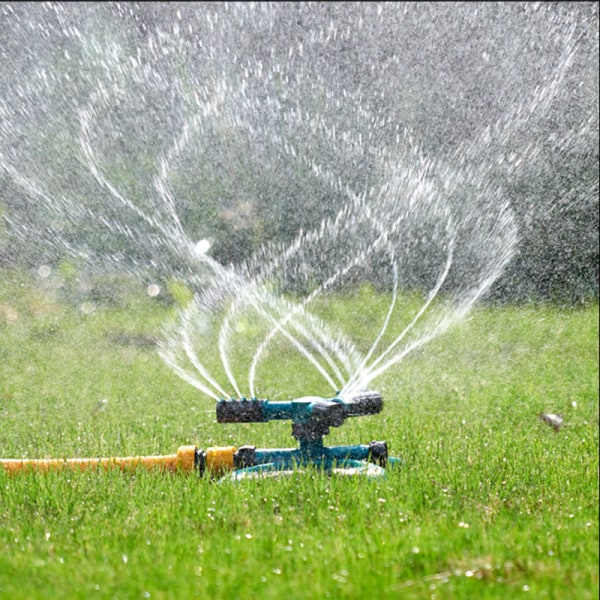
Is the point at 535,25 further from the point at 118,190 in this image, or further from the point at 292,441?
the point at 292,441

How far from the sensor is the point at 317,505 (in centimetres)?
268

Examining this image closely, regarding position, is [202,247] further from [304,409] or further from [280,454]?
[304,409]

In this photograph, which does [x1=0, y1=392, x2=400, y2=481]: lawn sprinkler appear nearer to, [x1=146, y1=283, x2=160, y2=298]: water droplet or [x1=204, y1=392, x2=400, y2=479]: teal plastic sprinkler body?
[x1=204, y1=392, x2=400, y2=479]: teal plastic sprinkler body

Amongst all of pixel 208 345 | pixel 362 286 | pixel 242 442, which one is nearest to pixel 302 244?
pixel 362 286

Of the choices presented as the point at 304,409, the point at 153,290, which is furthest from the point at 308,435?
the point at 153,290

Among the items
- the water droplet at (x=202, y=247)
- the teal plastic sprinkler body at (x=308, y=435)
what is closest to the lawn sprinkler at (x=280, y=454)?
the teal plastic sprinkler body at (x=308, y=435)

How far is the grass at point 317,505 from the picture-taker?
2.01m

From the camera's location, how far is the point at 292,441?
376cm

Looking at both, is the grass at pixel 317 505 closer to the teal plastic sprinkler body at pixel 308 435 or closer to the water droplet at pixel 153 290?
the teal plastic sprinkler body at pixel 308 435

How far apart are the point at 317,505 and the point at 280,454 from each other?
49cm

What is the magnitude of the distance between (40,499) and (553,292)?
732cm

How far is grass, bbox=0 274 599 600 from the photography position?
2.01m

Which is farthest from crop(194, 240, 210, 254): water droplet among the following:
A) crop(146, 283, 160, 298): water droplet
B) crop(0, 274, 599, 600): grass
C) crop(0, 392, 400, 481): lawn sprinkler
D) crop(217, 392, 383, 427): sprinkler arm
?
crop(217, 392, 383, 427): sprinkler arm

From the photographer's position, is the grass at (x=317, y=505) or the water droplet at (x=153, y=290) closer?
the grass at (x=317, y=505)
